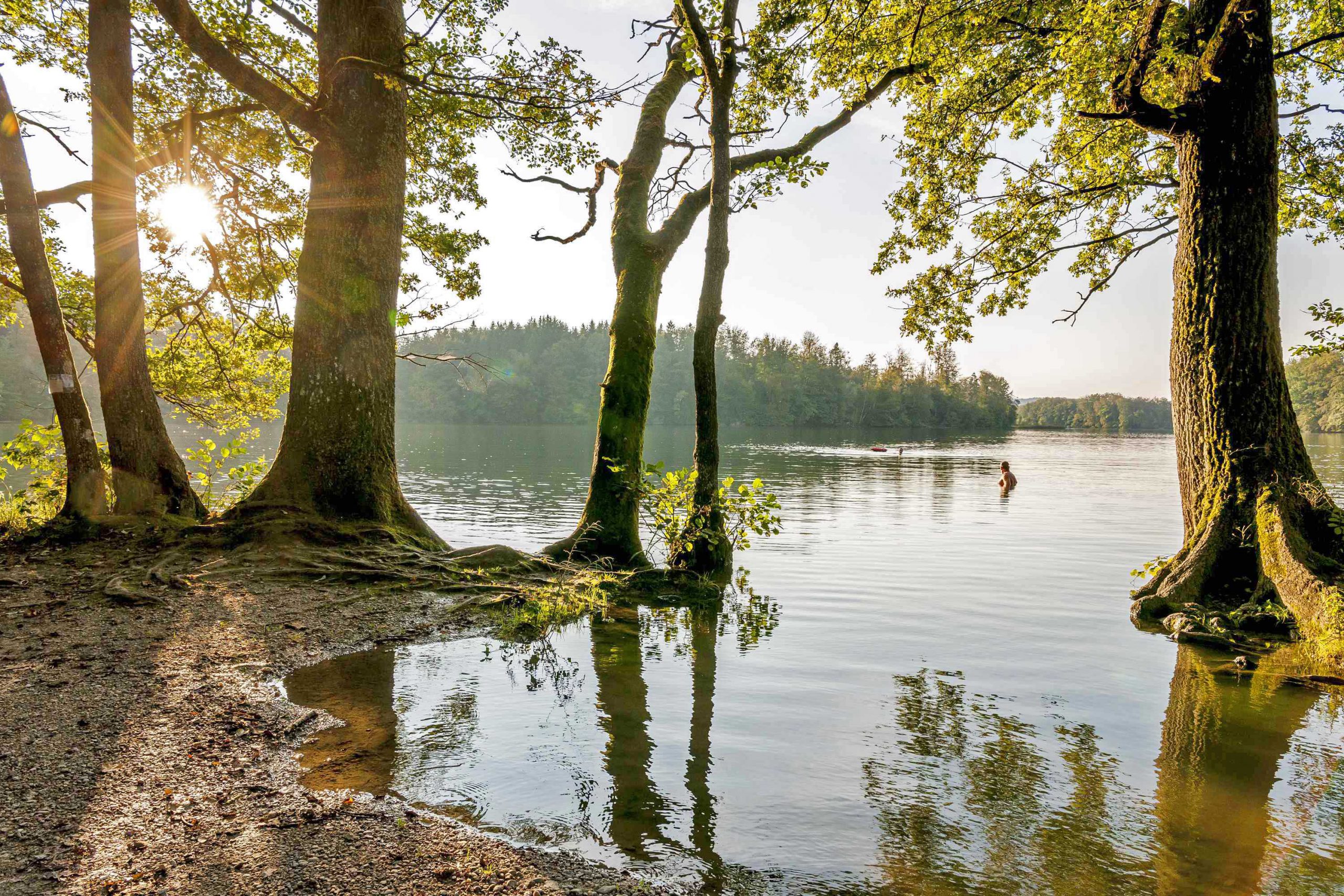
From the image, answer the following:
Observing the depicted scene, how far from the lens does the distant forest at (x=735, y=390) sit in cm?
13175

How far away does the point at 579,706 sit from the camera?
18.3 feet

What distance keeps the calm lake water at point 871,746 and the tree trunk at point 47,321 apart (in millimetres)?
6486

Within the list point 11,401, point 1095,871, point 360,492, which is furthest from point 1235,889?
point 11,401

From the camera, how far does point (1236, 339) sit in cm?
818

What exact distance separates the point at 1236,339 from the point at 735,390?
407 ft

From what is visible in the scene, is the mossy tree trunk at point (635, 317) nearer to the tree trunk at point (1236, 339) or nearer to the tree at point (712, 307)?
the tree at point (712, 307)

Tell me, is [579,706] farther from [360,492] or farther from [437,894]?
[360,492]

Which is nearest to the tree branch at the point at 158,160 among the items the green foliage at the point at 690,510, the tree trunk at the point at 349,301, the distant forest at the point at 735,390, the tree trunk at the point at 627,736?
the tree trunk at the point at 349,301

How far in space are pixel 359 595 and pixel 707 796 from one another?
514 centimetres

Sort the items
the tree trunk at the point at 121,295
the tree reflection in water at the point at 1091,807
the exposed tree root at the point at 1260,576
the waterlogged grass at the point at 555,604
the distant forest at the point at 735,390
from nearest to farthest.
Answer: the tree reflection in water at the point at 1091,807 → the exposed tree root at the point at 1260,576 → the waterlogged grass at the point at 555,604 → the tree trunk at the point at 121,295 → the distant forest at the point at 735,390

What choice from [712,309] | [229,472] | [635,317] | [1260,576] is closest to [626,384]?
[635,317]

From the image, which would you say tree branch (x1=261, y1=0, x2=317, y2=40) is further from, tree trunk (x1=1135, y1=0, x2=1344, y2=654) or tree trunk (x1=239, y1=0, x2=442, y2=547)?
tree trunk (x1=1135, y1=0, x2=1344, y2=654)

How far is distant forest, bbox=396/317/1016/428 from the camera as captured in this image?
131750mm

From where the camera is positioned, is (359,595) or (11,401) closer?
(359,595)
